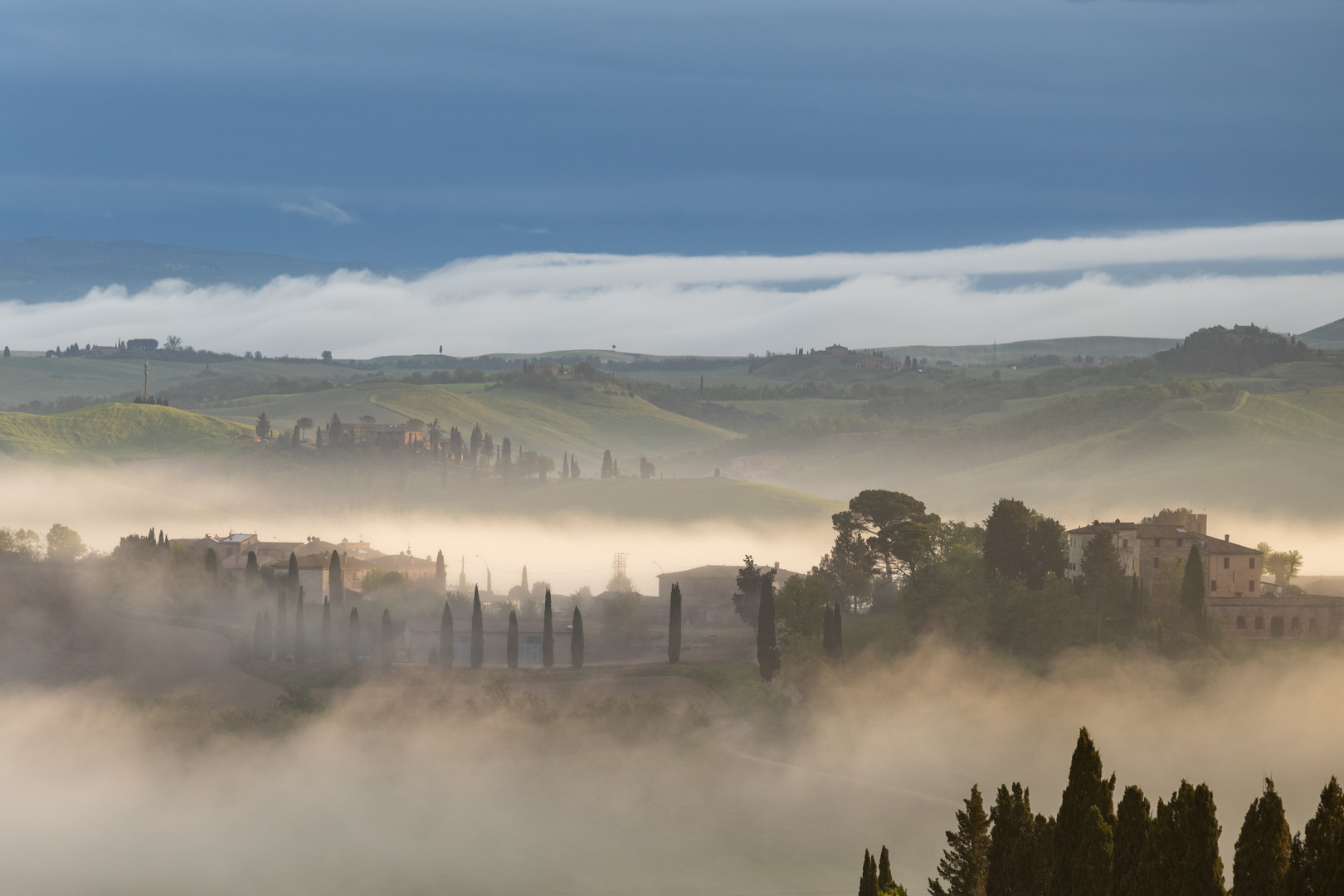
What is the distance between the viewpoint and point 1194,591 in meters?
117

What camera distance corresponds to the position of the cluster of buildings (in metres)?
120

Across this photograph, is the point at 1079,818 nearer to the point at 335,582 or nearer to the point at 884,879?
the point at 884,879

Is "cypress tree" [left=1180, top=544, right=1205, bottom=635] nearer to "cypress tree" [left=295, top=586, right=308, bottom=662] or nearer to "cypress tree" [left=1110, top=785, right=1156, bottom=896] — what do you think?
"cypress tree" [left=1110, top=785, right=1156, bottom=896]

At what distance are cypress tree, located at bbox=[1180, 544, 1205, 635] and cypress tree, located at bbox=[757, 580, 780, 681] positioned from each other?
1222 inches

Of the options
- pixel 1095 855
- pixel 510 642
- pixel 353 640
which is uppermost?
pixel 1095 855

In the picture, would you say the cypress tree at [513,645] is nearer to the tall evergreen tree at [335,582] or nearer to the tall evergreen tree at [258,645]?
the tall evergreen tree at [258,645]

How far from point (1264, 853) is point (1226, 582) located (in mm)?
82235

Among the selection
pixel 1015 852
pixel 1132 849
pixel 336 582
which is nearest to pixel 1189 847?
pixel 1132 849

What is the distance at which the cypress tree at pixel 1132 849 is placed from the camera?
47.4 meters

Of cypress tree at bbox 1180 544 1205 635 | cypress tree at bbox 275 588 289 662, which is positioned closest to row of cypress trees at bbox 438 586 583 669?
cypress tree at bbox 275 588 289 662

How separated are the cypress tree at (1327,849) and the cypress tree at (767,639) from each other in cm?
8151

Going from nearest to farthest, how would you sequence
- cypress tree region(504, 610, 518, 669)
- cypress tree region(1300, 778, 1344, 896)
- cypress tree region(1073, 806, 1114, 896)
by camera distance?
cypress tree region(1300, 778, 1344, 896) < cypress tree region(1073, 806, 1114, 896) < cypress tree region(504, 610, 518, 669)

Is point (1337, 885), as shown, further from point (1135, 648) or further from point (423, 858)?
point (1135, 648)

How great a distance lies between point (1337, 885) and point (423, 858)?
6441cm
